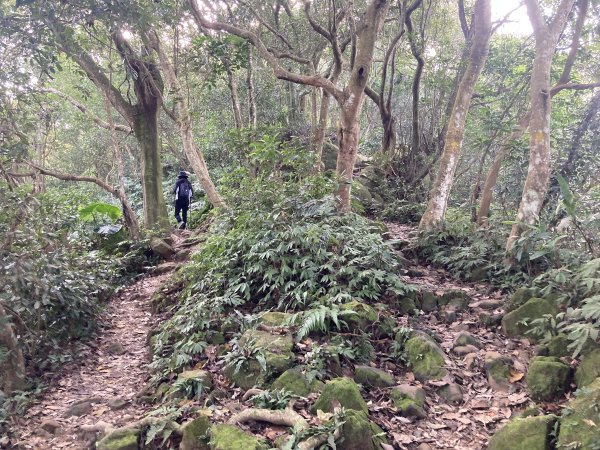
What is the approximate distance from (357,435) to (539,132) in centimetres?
566

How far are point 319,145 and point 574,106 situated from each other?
693 centimetres

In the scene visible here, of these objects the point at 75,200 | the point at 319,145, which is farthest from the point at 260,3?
the point at 75,200

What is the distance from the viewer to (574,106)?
1139 cm

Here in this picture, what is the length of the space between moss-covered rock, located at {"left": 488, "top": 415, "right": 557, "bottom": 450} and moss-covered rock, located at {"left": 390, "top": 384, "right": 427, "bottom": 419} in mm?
798

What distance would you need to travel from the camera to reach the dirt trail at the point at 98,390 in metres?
4.77

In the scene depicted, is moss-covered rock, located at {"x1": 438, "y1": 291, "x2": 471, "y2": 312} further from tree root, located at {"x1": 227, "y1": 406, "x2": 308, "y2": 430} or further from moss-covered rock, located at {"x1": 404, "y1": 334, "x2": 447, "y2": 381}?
tree root, located at {"x1": 227, "y1": 406, "x2": 308, "y2": 430}

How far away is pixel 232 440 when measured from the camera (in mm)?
3635

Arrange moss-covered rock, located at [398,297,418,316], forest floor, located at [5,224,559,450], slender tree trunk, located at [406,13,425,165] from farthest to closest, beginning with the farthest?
slender tree trunk, located at [406,13,425,165], moss-covered rock, located at [398,297,418,316], forest floor, located at [5,224,559,450]

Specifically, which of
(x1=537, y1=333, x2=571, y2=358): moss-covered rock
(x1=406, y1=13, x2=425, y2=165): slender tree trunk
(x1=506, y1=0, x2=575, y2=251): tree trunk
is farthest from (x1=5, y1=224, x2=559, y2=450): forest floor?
(x1=406, y1=13, x2=425, y2=165): slender tree trunk

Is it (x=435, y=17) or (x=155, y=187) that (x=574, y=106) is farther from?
(x=155, y=187)

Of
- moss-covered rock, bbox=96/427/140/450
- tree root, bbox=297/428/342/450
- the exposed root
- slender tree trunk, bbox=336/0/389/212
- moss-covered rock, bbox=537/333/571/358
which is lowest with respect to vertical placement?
moss-covered rock, bbox=96/427/140/450

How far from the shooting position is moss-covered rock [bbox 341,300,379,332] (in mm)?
5461

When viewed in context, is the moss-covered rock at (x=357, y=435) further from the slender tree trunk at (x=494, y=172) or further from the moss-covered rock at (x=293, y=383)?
the slender tree trunk at (x=494, y=172)

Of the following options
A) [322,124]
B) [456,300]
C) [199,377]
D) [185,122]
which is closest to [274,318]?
[199,377]
